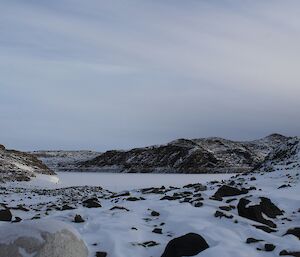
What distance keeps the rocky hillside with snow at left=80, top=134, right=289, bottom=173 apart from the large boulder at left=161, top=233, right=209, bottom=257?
68935 millimetres

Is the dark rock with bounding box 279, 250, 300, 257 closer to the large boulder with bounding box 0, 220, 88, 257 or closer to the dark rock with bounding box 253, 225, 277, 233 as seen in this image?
the dark rock with bounding box 253, 225, 277, 233

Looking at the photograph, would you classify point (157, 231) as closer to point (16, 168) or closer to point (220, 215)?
point (220, 215)

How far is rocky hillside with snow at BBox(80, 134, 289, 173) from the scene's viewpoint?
89875 mm

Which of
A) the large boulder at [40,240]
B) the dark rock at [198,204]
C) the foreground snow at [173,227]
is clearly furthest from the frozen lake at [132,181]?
the large boulder at [40,240]

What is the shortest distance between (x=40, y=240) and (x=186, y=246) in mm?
3352

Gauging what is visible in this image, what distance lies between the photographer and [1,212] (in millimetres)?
14328

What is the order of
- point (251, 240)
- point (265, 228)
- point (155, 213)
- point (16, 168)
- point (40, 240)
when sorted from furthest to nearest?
point (16, 168) → point (155, 213) → point (265, 228) → point (251, 240) → point (40, 240)

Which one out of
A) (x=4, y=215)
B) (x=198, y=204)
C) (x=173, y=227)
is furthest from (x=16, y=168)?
(x=173, y=227)

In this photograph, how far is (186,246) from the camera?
10.7 m

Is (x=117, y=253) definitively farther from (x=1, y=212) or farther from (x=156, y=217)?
(x=1, y=212)

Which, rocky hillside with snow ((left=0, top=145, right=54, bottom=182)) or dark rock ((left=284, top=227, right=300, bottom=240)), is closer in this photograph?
dark rock ((left=284, top=227, right=300, bottom=240))

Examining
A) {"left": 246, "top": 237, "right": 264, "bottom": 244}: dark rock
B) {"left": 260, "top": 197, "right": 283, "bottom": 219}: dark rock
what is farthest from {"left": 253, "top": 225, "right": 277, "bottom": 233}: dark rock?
{"left": 260, "top": 197, "right": 283, "bottom": 219}: dark rock

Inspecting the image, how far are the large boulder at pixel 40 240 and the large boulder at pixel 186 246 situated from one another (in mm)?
2011

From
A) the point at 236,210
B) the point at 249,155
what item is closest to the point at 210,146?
the point at 249,155
